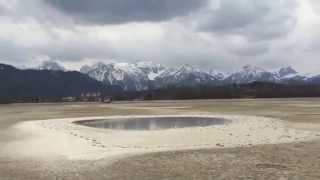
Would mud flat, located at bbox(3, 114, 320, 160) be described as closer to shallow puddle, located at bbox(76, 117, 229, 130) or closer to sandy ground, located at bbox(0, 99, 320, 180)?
sandy ground, located at bbox(0, 99, 320, 180)

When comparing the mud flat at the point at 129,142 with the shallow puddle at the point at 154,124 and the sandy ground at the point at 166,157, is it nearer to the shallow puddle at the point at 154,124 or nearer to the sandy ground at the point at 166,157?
the sandy ground at the point at 166,157

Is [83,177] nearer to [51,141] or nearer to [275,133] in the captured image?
[51,141]

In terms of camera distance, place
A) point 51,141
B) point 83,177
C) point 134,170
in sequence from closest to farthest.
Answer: point 83,177 → point 134,170 → point 51,141

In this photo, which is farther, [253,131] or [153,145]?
[253,131]

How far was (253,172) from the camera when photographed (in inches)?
850

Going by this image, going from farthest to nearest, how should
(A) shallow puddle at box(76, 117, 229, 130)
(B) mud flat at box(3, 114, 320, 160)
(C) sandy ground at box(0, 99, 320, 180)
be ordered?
1. (A) shallow puddle at box(76, 117, 229, 130)
2. (B) mud flat at box(3, 114, 320, 160)
3. (C) sandy ground at box(0, 99, 320, 180)

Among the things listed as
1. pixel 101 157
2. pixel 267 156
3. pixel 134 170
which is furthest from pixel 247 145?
pixel 134 170

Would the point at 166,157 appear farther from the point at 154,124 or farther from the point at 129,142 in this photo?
the point at 154,124

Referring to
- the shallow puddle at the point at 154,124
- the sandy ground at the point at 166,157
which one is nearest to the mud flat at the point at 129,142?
the sandy ground at the point at 166,157

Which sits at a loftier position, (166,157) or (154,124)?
(166,157)

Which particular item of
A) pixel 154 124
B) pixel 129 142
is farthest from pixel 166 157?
pixel 154 124

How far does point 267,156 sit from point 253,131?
59.3 ft

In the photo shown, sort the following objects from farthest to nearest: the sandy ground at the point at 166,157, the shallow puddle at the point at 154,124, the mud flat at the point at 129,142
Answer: the shallow puddle at the point at 154,124 < the mud flat at the point at 129,142 < the sandy ground at the point at 166,157

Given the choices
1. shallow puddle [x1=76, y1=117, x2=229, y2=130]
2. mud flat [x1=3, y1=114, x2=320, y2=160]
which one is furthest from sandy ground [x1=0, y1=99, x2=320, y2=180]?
shallow puddle [x1=76, y1=117, x2=229, y2=130]
